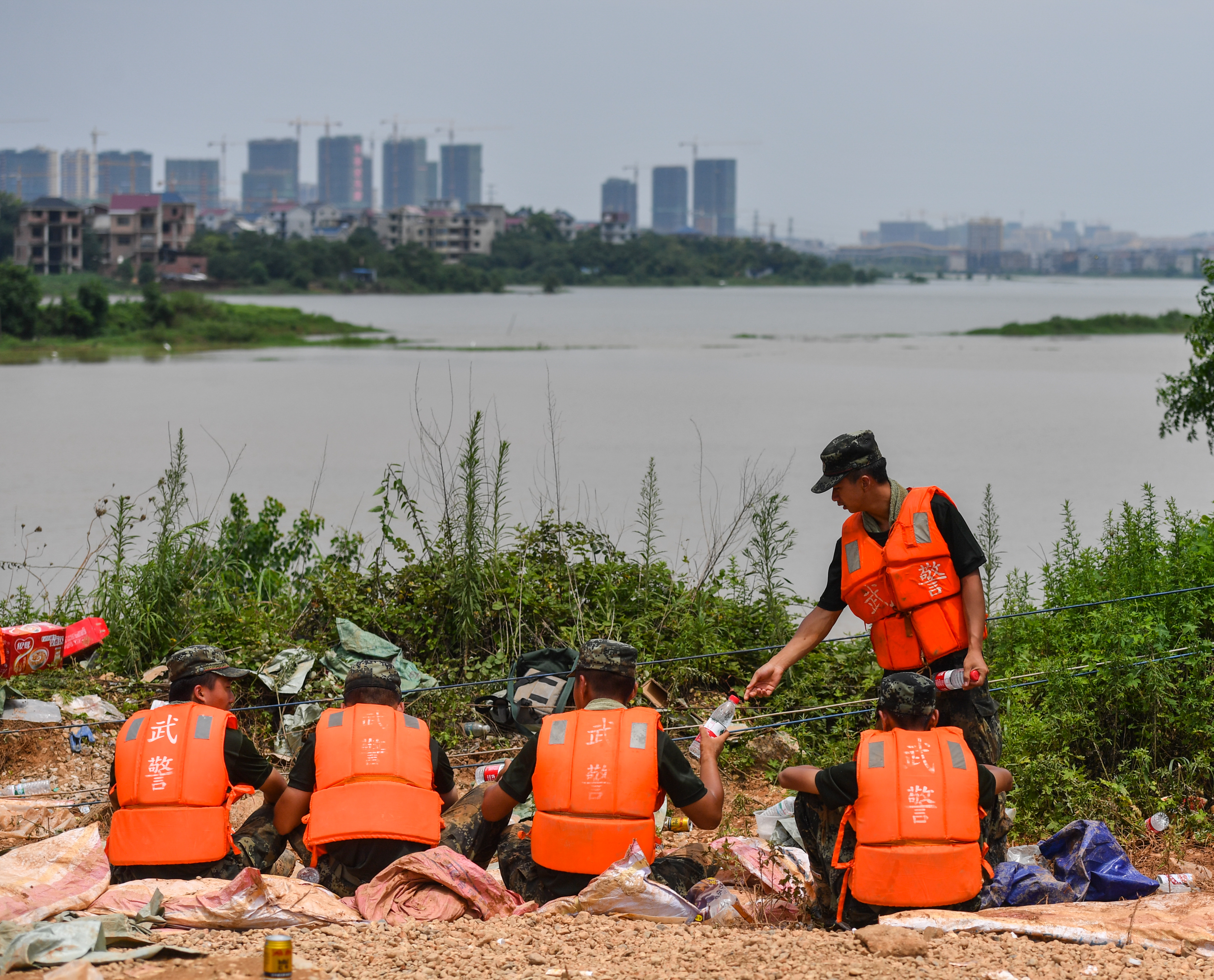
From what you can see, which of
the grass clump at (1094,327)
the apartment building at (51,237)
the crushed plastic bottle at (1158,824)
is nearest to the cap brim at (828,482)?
the crushed plastic bottle at (1158,824)

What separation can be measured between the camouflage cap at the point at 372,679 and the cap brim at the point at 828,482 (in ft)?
5.38

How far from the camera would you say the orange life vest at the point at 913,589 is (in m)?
4.47

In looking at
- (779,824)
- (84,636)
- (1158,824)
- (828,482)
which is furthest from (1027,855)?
(84,636)

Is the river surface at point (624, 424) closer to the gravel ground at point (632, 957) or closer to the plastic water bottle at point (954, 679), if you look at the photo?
the plastic water bottle at point (954, 679)

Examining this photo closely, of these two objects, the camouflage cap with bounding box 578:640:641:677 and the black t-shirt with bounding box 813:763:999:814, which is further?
the camouflage cap with bounding box 578:640:641:677

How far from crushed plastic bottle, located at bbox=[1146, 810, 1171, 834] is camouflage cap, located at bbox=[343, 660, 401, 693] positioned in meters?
3.12

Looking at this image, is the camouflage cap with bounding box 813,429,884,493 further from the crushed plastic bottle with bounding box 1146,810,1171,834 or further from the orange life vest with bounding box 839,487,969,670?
the crushed plastic bottle with bounding box 1146,810,1171,834

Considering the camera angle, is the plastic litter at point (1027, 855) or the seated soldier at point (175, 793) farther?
the plastic litter at point (1027, 855)

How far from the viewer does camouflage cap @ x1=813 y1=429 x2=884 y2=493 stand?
14.7ft

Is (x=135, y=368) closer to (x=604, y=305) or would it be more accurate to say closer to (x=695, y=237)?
(x=604, y=305)

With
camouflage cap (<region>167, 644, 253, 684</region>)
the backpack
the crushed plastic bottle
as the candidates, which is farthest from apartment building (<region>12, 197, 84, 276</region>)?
the crushed plastic bottle

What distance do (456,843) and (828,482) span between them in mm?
1952

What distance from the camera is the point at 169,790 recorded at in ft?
13.6

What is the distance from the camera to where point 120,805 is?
4.18 meters
